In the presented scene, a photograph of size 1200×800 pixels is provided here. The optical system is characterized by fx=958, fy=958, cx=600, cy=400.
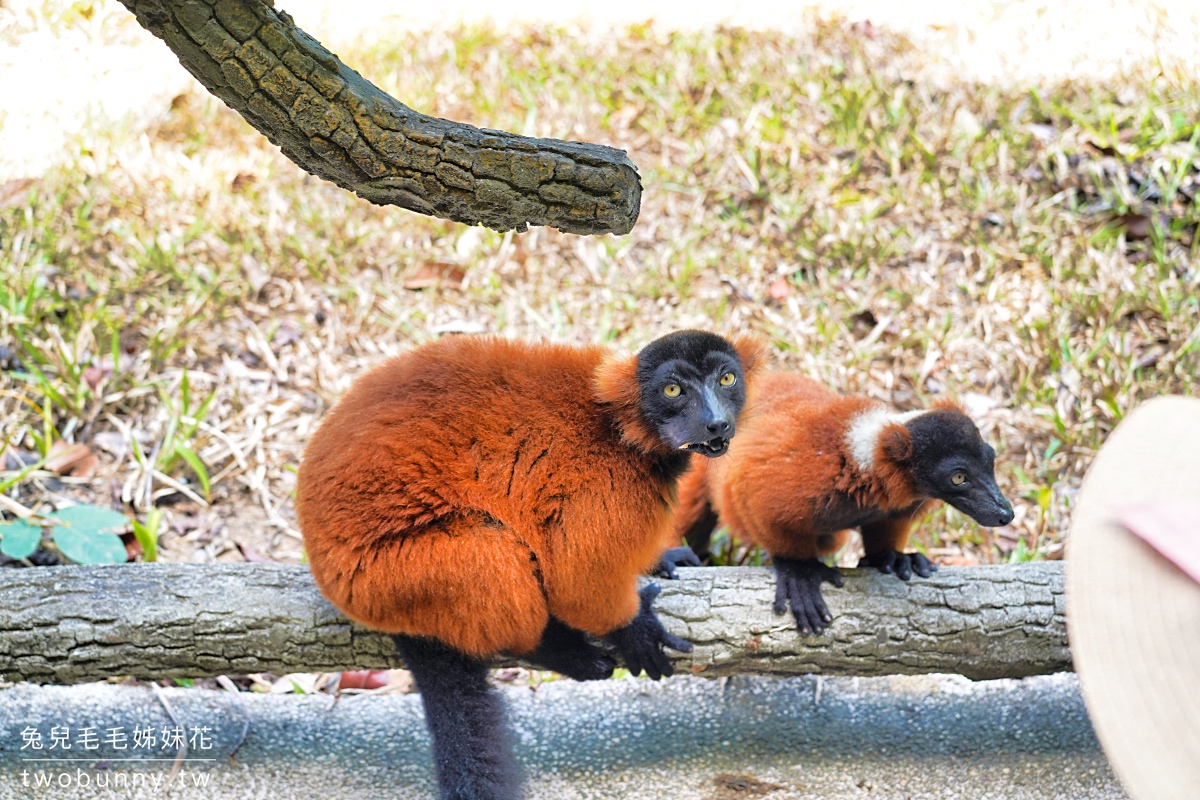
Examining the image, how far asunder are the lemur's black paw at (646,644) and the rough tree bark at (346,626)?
55mm

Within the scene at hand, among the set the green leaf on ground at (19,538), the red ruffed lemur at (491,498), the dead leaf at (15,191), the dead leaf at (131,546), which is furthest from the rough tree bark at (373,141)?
the dead leaf at (15,191)

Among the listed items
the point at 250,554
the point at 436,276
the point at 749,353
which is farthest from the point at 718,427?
the point at 436,276

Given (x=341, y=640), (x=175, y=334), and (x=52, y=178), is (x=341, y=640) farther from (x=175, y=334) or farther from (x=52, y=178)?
(x=52, y=178)

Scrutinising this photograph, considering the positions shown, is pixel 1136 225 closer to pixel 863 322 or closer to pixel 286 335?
pixel 863 322

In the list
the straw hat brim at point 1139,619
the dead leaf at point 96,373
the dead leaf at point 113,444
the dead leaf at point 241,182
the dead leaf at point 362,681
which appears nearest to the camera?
the straw hat brim at point 1139,619

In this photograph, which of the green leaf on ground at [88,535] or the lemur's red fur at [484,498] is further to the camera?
the green leaf on ground at [88,535]

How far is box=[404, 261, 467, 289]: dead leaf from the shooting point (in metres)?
5.67

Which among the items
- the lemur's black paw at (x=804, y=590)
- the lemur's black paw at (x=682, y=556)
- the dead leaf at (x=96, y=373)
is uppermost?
the dead leaf at (x=96, y=373)

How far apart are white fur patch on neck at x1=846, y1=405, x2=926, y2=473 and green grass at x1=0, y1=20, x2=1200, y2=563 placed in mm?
1208

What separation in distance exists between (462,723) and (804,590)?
50.6 inches

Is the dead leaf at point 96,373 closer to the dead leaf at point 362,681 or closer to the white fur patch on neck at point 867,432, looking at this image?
the dead leaf at point 362,681

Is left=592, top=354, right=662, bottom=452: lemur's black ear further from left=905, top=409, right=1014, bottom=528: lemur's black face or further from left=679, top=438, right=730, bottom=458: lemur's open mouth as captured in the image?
left=905, top=409, right=1014, bottom=528: lemur's black face

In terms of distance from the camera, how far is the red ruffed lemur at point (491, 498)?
289cm

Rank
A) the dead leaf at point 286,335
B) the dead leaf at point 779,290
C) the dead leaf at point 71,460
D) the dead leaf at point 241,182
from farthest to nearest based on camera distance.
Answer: the dead leaf at point 241,182, the dead leaf at point 779,290, the dead leaf at point 286,335, the dead leaf at point 71,460
